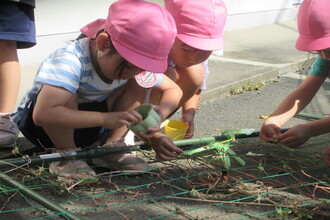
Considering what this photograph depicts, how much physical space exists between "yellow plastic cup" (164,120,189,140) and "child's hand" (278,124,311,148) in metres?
0.53

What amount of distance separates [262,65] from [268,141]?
2.59 m

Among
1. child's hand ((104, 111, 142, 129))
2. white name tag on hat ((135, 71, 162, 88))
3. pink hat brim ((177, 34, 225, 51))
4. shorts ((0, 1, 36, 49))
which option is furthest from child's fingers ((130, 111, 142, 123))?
shorts ((0, 1, 36, 49))

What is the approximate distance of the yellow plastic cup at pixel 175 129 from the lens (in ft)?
9.73

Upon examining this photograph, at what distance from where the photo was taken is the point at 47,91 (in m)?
2.34

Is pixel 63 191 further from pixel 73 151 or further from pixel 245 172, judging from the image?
pixel 245 172

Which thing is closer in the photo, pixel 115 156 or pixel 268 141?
pixel 115 156

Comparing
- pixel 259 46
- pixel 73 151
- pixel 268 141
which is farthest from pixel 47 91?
pixel 259 46

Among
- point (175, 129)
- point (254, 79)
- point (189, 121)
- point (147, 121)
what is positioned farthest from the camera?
point (254, 79)

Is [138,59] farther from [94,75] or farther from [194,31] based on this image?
[194,31]

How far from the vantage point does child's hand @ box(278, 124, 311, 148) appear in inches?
110

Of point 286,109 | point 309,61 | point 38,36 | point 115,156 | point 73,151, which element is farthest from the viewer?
point 309,61

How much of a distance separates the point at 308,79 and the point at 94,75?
133 cm

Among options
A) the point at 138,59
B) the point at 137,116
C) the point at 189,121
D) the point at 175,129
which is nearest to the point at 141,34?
the point at 138,59

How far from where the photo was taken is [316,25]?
258 cm
